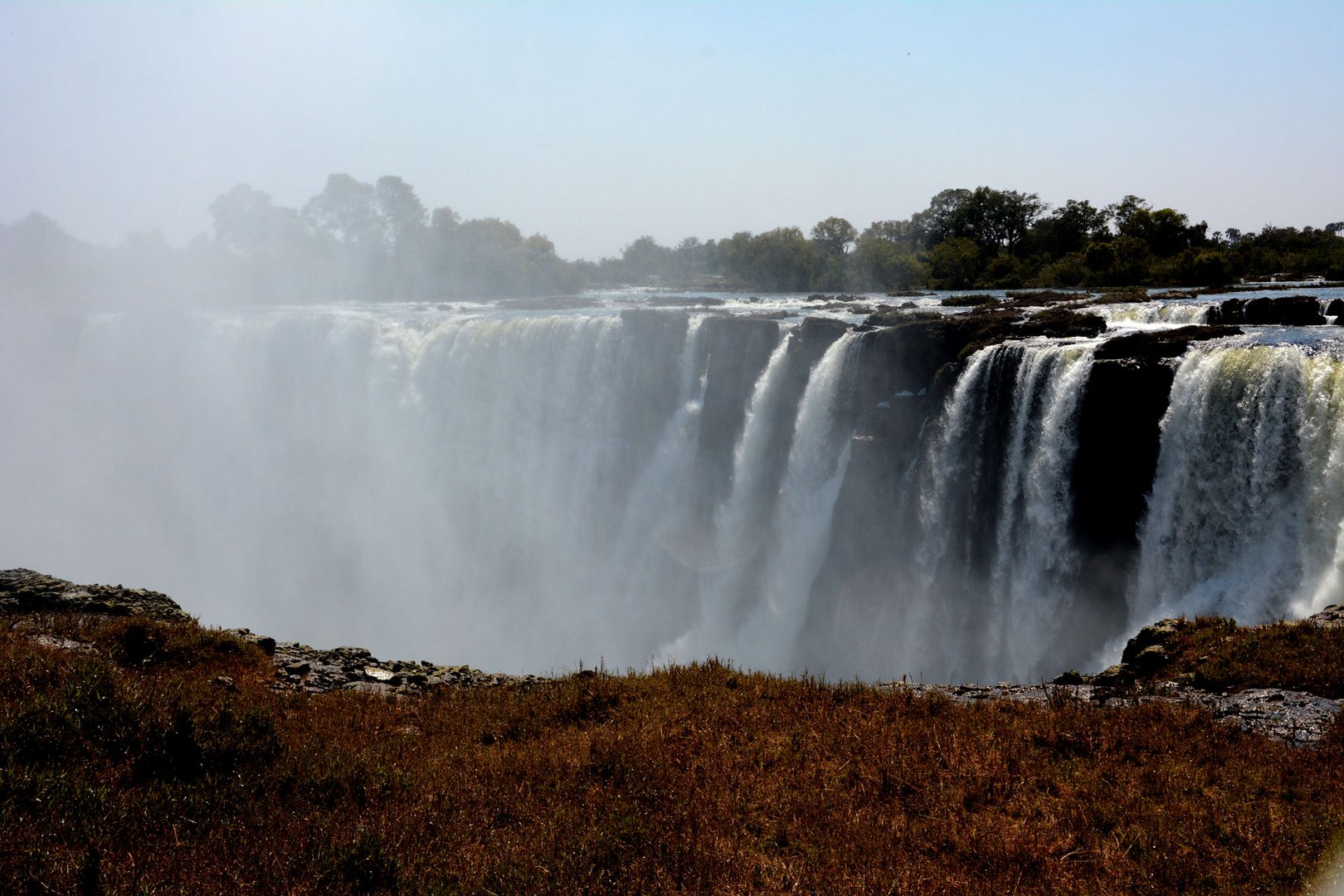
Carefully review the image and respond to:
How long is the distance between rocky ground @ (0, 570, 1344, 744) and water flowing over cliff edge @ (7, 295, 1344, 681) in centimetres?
537

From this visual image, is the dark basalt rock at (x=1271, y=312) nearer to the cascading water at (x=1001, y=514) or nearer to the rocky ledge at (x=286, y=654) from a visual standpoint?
the cascading water at (x=1001, y=514)

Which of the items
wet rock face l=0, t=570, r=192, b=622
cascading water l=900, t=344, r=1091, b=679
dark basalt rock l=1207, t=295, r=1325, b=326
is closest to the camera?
wet rock face l=0, t=570, r=192, b=622

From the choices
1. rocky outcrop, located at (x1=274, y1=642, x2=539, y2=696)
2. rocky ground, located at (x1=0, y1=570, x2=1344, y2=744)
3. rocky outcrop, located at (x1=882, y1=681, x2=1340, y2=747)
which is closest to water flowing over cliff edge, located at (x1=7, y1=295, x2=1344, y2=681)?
rocky ground, located at (x1=0, y1=570, x2=1344, y2=744)

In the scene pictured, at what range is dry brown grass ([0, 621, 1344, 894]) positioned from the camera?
471cm

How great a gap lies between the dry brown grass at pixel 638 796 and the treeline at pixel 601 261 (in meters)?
37.9

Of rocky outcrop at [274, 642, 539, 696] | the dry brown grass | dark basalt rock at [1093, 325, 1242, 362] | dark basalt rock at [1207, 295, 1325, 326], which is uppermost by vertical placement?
dark basalt rock at [1207, 295, 1325, 326]

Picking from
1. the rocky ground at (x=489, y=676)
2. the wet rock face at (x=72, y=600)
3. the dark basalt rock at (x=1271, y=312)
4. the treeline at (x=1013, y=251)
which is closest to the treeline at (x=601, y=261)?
the treeline at (x=1013, y=251)

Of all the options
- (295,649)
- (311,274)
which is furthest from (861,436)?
(311,274)

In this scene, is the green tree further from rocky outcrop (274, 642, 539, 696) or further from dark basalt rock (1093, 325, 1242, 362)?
rocky outcrop (274, 642, 539, 696)

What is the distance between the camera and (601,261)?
86.6 meters

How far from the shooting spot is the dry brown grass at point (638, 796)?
4.71m

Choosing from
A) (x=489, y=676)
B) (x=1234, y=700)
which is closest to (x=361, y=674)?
(x=489, y=676)

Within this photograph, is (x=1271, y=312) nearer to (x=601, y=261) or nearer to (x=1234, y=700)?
(x=1234, y=700)

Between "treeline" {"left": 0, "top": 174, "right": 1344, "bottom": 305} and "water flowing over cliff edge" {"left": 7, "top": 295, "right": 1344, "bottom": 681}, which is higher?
"treeline" {"left": 0, "top": 174, "right": 1344, "bottom": 305}
